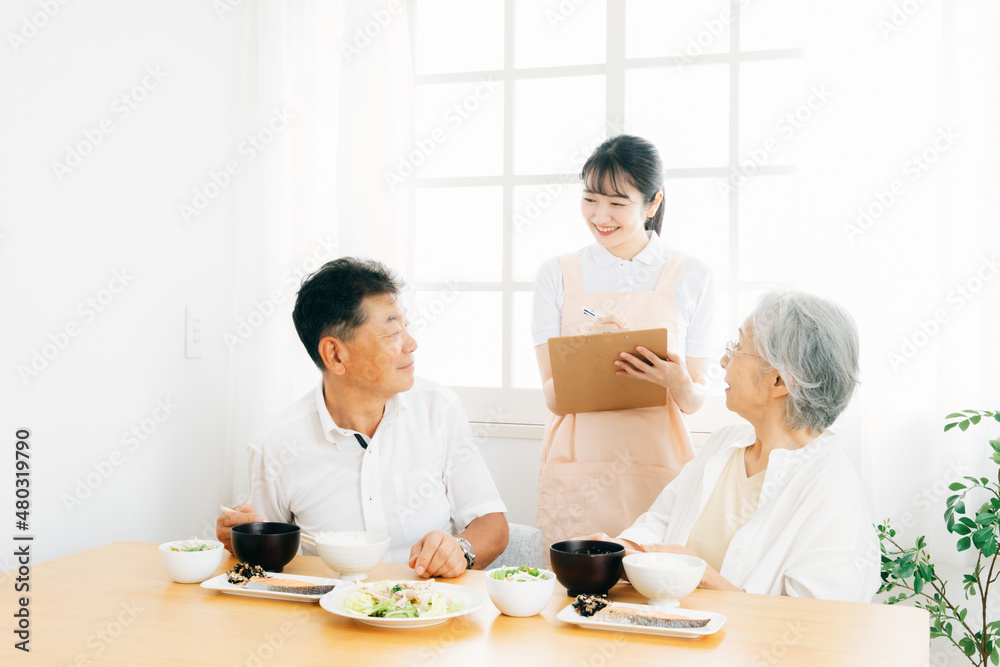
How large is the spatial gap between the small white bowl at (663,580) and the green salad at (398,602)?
0.30 m

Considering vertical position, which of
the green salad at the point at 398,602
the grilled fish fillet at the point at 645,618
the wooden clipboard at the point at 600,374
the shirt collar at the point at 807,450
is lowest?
the grilled fish fillet at the point at 645,618

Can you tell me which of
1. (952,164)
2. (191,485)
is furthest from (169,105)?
(952,164)

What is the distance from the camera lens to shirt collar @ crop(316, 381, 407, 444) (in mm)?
1951

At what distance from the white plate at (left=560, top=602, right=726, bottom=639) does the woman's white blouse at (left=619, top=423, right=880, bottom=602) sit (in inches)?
12.0

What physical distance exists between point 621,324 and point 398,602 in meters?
1.15

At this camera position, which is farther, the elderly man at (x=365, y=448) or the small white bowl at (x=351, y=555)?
the elderly man at (x=365, y=448)

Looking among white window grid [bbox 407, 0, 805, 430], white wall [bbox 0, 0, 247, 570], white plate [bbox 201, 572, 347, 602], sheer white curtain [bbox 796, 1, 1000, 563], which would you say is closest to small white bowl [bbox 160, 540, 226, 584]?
white plate [bbox 201, 572, 347, 602]

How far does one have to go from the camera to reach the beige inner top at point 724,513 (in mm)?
1729

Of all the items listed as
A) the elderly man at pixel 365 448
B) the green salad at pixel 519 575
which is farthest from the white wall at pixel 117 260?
the green salad at pixel 519 575

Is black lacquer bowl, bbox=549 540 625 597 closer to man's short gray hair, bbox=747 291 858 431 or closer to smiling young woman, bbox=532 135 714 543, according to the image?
man's short gray hair, bbox=747 291 858 431

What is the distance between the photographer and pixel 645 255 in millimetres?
2365

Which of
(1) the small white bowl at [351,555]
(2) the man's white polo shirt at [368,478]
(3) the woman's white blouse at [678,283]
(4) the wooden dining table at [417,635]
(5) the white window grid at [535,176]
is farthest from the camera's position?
(5) the white window grid at [535,176]

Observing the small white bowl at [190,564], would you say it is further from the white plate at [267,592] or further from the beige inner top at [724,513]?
the beige inner top at [724,513]

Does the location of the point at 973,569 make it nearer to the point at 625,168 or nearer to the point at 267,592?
the point at 625,168
